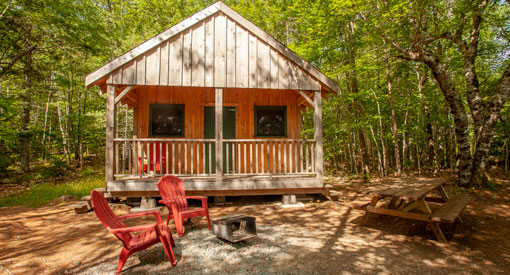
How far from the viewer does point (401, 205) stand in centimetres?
527

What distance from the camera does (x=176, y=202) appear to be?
4406mm

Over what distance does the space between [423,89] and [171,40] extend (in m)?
10.9

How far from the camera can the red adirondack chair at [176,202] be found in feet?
13.7

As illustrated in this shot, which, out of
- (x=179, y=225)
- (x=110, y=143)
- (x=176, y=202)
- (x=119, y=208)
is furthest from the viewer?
(x=119, y=208)

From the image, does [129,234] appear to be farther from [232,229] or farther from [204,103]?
[204,103]

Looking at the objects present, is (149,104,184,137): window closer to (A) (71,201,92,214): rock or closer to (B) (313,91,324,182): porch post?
(A) (71,201,92,214): rock

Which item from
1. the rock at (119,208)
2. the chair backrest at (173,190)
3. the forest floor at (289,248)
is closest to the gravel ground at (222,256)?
the forest floor at (289,248)

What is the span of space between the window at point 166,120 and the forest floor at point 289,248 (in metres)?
2.95

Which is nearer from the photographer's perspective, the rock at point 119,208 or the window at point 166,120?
the rock at point 119,208

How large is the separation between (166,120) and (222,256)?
5.37 m

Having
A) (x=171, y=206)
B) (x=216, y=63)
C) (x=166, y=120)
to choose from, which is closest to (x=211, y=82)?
(x=216, y=63)

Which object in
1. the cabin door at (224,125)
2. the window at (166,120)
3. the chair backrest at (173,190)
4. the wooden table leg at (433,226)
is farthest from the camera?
the cabin door at (224,125)

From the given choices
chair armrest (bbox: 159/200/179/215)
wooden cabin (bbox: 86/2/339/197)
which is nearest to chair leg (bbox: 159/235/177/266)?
chair armrest (bbox: 159/200/179/215)

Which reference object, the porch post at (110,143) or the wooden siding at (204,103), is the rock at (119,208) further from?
the wooden siding at (204,103)
